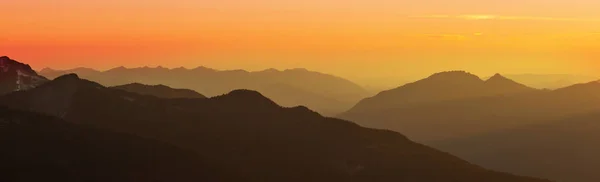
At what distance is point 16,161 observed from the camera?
173 meters

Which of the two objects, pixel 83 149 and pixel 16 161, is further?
pixel 83 149

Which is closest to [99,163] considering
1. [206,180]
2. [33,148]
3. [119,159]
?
[119,159]

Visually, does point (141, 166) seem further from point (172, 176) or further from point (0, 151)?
point (0, 151)

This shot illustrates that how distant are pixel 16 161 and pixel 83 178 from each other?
19.9 m

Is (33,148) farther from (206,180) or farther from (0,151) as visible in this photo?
(206,180)

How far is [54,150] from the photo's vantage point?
187500 mm

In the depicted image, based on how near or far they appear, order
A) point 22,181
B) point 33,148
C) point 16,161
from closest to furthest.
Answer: point 22,181 → point 16,161 → point 33,148

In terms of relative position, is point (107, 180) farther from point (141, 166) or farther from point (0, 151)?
point (0, 151)

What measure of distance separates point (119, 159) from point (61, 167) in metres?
21.7

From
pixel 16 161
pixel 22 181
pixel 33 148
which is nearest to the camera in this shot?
pixel 22 181

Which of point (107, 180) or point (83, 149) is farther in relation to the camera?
point (83, 149)

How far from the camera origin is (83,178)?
171 metres

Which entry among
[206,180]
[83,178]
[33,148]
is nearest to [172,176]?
[206,180]

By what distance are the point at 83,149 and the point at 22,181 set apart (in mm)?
35065
